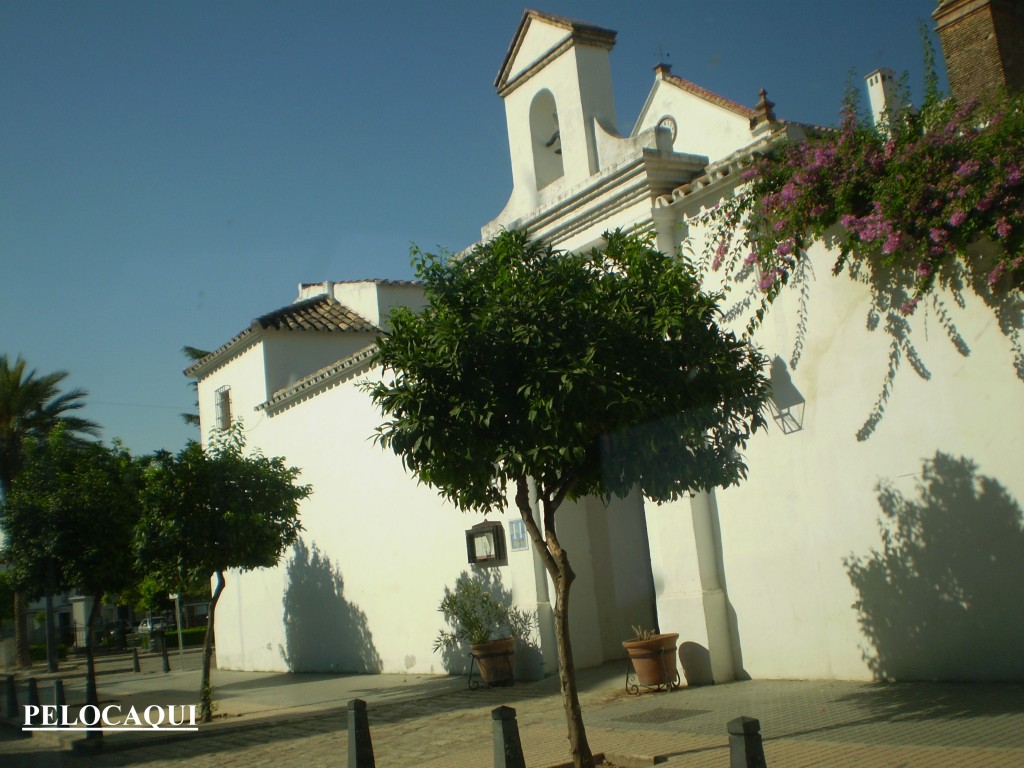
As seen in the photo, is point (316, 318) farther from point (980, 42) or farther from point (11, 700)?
point (980, 42)

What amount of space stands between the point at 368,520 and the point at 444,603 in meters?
3.30

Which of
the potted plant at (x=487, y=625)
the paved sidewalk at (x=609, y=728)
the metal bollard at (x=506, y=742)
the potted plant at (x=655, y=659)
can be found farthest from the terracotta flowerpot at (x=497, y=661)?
the metal bollard at (x=506, y=742)

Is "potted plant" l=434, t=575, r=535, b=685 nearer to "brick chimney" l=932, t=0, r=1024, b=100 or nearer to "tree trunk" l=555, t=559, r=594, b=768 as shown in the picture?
"tree trunk" l=555, t=559, r=594, b=768

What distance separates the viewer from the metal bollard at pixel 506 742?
6707 mm

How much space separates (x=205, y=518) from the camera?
1335 centimetres

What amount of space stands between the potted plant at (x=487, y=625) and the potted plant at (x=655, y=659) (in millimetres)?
2647

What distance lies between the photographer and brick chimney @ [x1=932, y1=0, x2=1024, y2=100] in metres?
11.3

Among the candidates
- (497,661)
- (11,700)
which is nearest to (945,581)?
(497,661)

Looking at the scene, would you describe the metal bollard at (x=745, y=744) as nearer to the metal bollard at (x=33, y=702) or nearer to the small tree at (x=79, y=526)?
the metal bollard at (x=33, y=702)

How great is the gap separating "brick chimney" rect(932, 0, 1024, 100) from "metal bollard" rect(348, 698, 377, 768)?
374 inches

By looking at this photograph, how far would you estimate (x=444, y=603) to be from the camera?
1459 cm

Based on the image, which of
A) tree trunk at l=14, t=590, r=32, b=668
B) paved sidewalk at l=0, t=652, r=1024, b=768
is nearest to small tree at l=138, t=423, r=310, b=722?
paved sidewalk at l=0, t=652, r=1024, b=768

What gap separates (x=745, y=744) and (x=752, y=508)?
5957 millimetres

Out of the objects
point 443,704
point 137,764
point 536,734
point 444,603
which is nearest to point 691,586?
point 536,734
